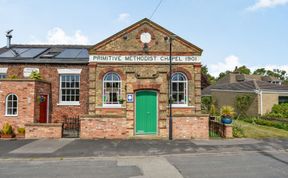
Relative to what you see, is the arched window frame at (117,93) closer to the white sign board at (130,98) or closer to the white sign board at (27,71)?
the white sign board at (130,98)

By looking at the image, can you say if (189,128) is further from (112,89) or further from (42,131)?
(42,131)

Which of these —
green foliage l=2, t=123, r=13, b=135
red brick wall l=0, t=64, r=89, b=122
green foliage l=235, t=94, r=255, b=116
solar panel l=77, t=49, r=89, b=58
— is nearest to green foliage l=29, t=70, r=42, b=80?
red brick wall l=0, t=64, r=89, b=122

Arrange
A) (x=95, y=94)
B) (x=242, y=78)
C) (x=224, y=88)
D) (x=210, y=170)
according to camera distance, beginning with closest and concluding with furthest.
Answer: (x=210, y=170)
(x=95, y=94)
(x=224, y=88)
(x=242, y=78)

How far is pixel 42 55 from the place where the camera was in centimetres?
1872

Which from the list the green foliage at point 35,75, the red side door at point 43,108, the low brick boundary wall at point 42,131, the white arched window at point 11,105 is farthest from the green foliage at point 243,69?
the white arched window at point 11,105

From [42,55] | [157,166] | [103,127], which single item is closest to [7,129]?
[103,127]

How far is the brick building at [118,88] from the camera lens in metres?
14.4

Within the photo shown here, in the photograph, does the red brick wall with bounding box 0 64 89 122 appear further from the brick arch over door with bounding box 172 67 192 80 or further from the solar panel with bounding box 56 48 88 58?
the brick arch over door with bounding box 172 67 192 80

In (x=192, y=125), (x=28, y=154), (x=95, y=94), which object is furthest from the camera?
(x=95, y=94)

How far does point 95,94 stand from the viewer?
1546 centimetres

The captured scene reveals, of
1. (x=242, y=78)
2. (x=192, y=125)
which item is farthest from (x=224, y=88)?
(x=192, y=125)

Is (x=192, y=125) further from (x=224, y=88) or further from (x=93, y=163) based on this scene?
(x=224, y=88)

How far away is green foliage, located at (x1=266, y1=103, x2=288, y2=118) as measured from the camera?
23.4 m

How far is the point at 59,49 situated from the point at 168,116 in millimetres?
12063
